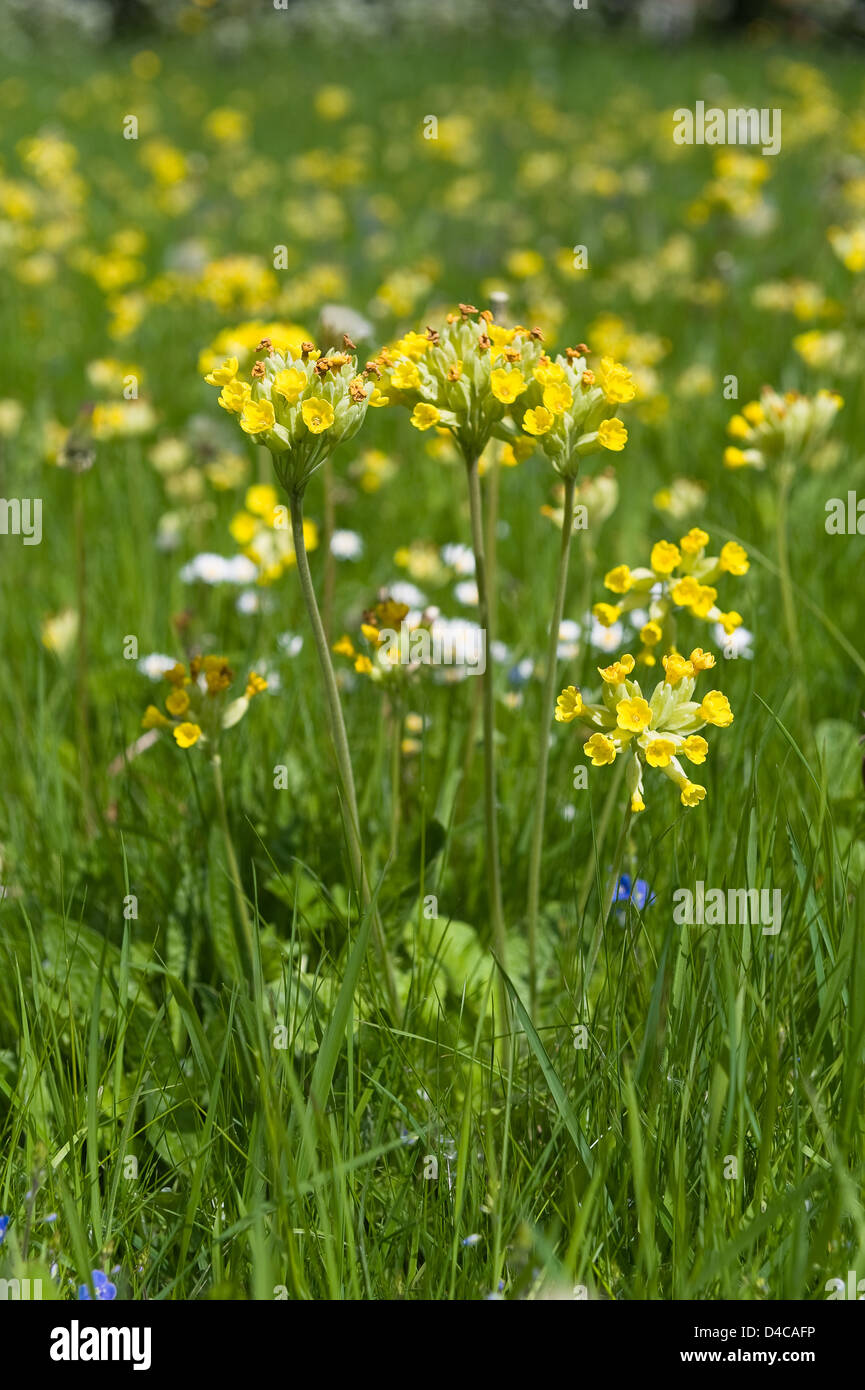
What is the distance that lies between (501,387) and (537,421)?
0.06 m

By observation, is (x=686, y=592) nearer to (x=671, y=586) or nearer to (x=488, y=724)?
(x=671, y=586)

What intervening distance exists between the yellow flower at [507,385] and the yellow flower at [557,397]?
3 centimetres

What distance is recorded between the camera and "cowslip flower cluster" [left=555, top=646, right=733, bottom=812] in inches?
57.2

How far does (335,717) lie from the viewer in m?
1.49

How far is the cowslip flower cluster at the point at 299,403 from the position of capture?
1.38 m

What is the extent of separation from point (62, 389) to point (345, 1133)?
377 cm

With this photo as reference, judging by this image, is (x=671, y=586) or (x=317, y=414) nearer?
(x=317, y=414)

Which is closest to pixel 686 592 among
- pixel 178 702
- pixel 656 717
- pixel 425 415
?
pixel 656 717

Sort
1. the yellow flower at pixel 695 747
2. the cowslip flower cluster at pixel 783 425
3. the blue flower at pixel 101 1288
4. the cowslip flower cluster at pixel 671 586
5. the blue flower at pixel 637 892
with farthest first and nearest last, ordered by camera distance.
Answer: the cowslip flower cluster at pixel 783 425
the blue flower at pixel 637 892
the cowslip flower cluster at pixel 671 586
the yellow flower at pixel 695 747
the blue flower at pixel 101 1288

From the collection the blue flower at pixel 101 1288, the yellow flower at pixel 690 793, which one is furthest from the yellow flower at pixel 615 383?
the blue flower at pixel 101 1288

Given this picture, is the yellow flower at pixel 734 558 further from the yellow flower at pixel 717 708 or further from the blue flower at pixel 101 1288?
the blue flower at pixel 101 1288

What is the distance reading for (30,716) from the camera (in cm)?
262

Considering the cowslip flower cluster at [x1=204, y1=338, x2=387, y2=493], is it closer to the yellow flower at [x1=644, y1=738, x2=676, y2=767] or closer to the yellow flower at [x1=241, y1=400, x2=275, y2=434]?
the yellow flower at [x1=241, y1=400, x2=275, y2=434]
